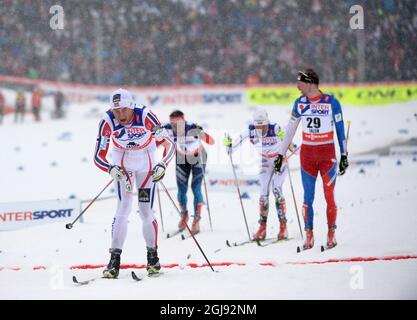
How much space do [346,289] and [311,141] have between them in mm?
2293

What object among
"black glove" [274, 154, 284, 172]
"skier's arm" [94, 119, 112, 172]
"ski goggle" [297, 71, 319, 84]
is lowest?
"black glove" [274, 154, 284, 172]

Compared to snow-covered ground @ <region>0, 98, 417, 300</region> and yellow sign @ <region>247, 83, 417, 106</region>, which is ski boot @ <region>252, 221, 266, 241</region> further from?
yellow sign @ <region>247, 83, 417, 106</region>

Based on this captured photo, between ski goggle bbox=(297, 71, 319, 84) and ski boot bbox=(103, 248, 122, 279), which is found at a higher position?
ski goggle bbox=(297, 71, 319, 84)

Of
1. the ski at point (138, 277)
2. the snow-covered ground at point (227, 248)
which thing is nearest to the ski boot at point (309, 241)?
the snow-covered ground at point (227, 248)

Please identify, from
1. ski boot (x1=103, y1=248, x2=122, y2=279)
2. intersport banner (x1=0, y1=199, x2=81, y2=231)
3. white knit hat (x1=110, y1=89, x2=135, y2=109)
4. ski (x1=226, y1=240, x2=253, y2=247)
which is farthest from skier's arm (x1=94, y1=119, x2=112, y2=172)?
intersport banner (x1=0, y1=199, x2=81, y2=231)

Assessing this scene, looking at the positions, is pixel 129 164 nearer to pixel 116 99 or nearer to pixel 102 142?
pixel 102 142

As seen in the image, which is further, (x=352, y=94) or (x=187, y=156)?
(x=352, y=94)

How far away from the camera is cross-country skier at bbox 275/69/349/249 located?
667cm

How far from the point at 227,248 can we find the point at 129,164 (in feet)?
6.83

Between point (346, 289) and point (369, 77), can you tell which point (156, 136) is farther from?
point (369, 77)

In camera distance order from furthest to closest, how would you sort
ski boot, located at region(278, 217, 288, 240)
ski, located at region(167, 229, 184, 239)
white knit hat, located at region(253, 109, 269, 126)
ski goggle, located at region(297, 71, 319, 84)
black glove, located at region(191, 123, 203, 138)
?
black glove, located at region(191, 123, 203, 138) < ski, located at region(167, 229, 184, 239) < white knit hat, located at region(253, 109, 269, 126) < ski boot, located at region(278, 217, 288, 240) < ski goggle, located at region(297, 71, 319, 84)

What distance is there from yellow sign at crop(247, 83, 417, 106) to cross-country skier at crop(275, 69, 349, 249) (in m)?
13.8

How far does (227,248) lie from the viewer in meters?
7.40

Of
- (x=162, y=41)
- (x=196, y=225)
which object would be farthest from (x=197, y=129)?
(x=162, y=41)
